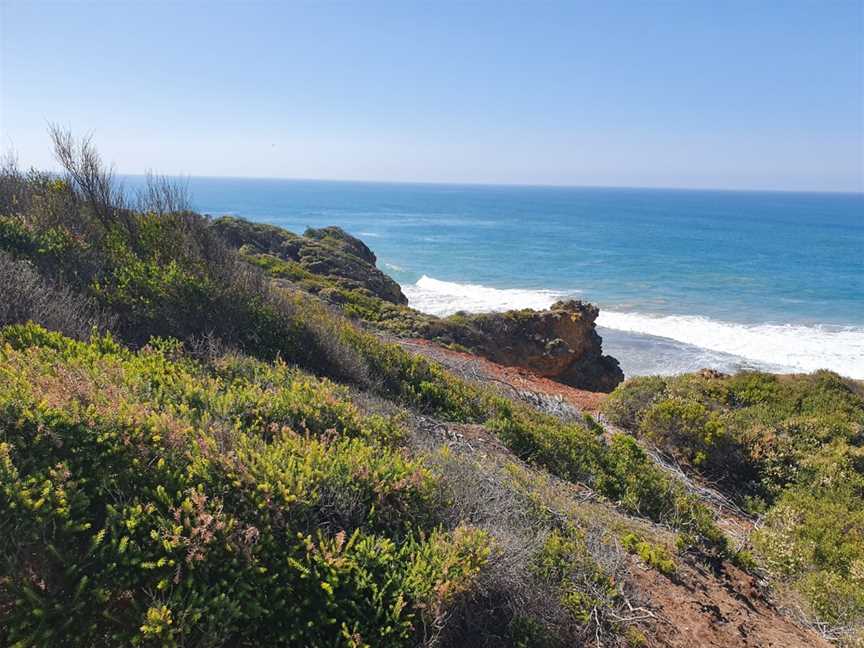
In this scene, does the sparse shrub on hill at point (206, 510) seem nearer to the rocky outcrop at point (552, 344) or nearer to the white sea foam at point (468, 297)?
the rocky outcrop at point (552, 344)

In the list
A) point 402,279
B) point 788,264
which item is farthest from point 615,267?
point 402,279

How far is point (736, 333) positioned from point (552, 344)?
17.2m

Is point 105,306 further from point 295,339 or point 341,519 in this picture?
point 341,519

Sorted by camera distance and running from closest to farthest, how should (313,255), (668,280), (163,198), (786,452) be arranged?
(786,452) < (163,198) < (313,255) < (668,280)

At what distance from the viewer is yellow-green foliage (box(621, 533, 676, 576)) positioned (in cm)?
473

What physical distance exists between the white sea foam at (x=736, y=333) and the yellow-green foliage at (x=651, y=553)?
26.2 metres

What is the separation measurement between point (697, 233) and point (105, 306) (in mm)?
94175

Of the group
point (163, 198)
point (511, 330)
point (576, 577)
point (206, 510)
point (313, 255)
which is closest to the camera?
point (206, 510)

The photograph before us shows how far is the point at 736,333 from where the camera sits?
1224 inches

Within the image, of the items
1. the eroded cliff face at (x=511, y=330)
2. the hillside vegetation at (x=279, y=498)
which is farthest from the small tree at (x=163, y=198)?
the eroded cliff face at (x=511, y=330)

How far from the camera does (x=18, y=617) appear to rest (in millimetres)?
2406

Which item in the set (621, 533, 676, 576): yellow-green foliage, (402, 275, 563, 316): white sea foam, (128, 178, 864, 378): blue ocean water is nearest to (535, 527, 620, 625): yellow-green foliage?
(621, 533, 676, 576): yellow-green foliage

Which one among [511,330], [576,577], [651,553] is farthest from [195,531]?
[511,330]

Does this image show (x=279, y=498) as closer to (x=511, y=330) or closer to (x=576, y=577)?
(x=576, y=577)
